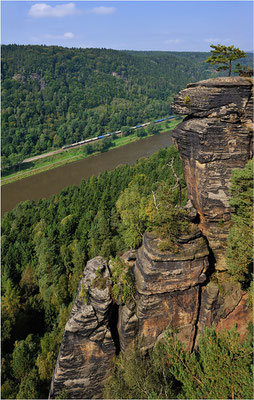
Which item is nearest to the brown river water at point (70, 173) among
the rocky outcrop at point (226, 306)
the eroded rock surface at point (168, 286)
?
the eroded rock surface at point (168, 286)

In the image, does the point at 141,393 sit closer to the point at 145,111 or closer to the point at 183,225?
the point at 183,225

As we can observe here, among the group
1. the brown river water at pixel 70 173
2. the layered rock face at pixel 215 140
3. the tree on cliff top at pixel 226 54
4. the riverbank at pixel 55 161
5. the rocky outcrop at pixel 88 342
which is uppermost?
the tree on cliff top at pixel 226 54

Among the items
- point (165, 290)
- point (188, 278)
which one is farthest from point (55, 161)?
point (188, 278)

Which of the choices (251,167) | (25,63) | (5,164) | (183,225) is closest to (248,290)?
(183,225)

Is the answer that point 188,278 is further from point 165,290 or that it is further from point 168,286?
point 165,290

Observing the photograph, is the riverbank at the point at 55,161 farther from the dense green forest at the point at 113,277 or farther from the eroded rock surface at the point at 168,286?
the eroded rock surface at the point at 168,286

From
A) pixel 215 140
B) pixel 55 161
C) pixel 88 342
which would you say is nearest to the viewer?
pixel 215 140
